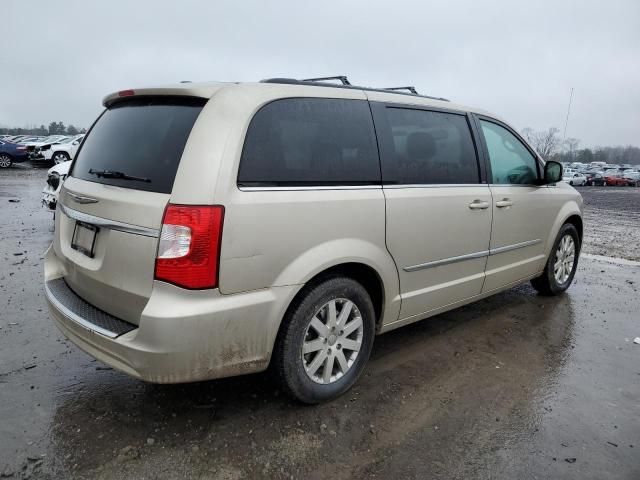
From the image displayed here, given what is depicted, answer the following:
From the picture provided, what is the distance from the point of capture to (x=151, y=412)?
271cm

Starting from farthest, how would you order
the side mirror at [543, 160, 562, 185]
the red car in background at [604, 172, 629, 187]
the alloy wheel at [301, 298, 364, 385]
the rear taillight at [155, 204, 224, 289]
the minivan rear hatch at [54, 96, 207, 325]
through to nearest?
1. the red car in background at [604, 172, 629, 187]
2. the side mirror at [543, 160, 562, 185]
3. the alloy wheel at [301, 298, 364, 385]
4. the minivan rear hatch at [54, 96, 207, 325]
5. the rear taillight at [155, 204, 224, 289]

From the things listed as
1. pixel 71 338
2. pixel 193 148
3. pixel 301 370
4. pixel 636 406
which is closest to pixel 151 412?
pixel 71 338

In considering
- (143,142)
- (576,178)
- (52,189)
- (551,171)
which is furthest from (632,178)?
(143,142)

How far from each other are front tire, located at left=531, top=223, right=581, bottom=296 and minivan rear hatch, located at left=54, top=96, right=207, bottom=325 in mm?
4028

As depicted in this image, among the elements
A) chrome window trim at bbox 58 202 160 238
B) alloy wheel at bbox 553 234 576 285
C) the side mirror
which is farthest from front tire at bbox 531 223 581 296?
chrome window trim at bbox 58 202 160 238

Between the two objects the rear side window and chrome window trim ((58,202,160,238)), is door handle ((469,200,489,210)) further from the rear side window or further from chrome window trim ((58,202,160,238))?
chrome window trim ((58,202,160,238))

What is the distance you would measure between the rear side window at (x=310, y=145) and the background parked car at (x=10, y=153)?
23.6 meters

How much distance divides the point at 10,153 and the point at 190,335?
23973 mm

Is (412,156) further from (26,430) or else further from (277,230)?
(26,430)

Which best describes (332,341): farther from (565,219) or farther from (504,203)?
(565,219)

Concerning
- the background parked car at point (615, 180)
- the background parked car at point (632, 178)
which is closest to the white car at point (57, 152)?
the background parked car at point (615, 180)

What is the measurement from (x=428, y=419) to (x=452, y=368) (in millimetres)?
743

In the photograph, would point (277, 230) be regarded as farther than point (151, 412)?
No

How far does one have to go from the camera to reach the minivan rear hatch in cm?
230
